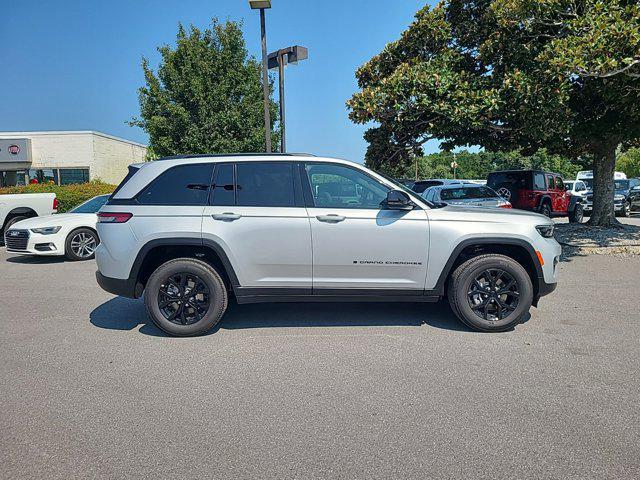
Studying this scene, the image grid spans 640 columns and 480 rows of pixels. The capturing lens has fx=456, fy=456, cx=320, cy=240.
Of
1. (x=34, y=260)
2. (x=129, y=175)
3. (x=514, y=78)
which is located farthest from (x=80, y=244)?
(x=514, y=78)

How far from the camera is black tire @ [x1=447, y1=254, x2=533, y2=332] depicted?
15.5 feet

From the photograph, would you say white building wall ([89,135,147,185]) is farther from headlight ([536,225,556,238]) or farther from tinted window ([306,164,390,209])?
headlight ([536,225,556,238])

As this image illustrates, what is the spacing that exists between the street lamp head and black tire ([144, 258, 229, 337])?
26.3 feet

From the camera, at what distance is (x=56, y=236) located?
9.45 m

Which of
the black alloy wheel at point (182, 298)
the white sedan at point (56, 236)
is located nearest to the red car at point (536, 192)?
the white sedan at point (56, 236)

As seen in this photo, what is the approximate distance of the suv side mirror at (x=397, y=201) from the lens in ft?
15.0

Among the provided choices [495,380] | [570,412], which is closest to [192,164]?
[495,380]

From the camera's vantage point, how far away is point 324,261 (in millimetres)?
4684

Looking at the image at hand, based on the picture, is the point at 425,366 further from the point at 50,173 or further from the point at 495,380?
the point at 50,173

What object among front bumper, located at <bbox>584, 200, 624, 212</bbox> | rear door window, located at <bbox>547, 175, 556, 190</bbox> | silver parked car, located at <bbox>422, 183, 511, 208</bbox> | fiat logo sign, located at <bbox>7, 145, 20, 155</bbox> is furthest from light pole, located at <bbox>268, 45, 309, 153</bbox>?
fiat logo sign, located at <bbox>7, 145, 20, 155</bbox>

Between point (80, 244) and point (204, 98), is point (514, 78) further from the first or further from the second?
point (204, 98)

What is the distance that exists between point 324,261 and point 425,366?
144cm

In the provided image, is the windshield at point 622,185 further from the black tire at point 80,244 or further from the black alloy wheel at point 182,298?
the black alloy wheel at point 182,298

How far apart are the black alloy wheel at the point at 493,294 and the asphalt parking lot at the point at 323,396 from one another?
293 millimetres
